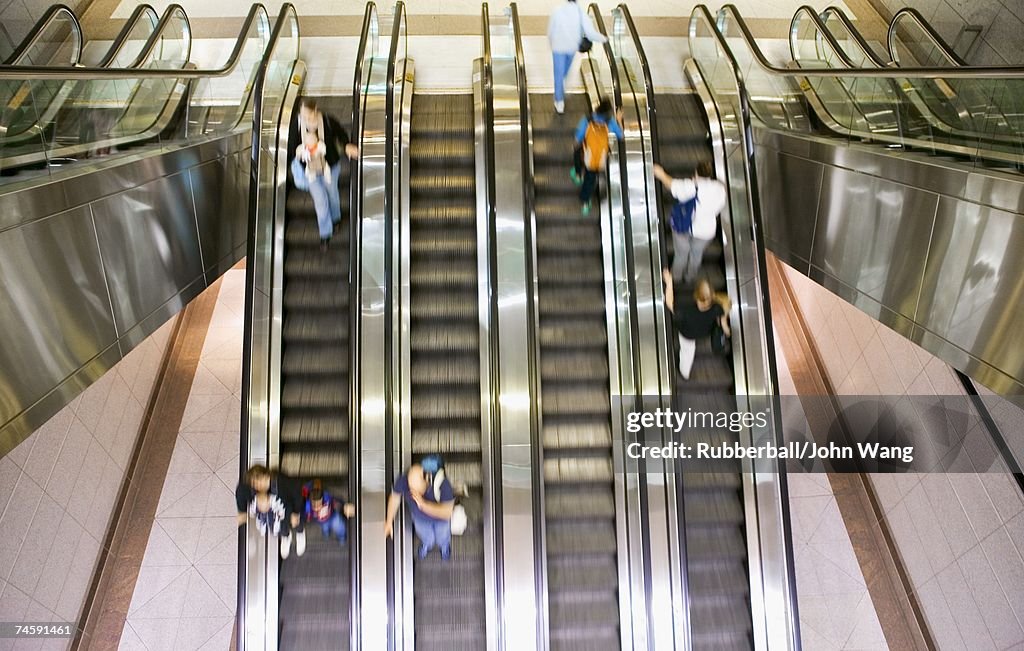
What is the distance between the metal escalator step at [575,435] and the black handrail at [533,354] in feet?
0.69

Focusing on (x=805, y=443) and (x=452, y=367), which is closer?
(x=452, y=367)

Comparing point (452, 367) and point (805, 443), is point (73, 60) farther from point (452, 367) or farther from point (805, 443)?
point (805, 443)

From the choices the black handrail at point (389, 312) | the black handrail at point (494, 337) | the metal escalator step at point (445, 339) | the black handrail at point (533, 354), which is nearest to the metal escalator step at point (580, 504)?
the black handrail at point (533, 354)

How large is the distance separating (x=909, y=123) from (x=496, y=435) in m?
3.97

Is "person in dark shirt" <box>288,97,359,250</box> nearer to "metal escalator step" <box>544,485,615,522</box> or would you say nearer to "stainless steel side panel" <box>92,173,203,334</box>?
"stainless steel side panel" <box>92,173,203,334</box>

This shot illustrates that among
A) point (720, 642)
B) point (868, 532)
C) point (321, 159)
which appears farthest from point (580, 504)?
point (868, 532)

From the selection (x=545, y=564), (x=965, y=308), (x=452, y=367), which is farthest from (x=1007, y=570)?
(x=452, y=367)

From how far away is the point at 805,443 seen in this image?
878 cm

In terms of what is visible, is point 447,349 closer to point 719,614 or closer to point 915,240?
point 719,614

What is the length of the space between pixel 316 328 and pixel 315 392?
541mm

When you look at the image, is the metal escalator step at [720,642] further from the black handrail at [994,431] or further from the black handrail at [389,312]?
the black handrail at [994,431]

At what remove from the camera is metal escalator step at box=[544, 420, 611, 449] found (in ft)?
18.6

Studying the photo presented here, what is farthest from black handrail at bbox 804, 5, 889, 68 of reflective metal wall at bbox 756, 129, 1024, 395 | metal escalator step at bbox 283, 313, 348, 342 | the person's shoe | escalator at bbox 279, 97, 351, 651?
the person's shoe

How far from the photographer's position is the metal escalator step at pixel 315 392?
18.8 feet
